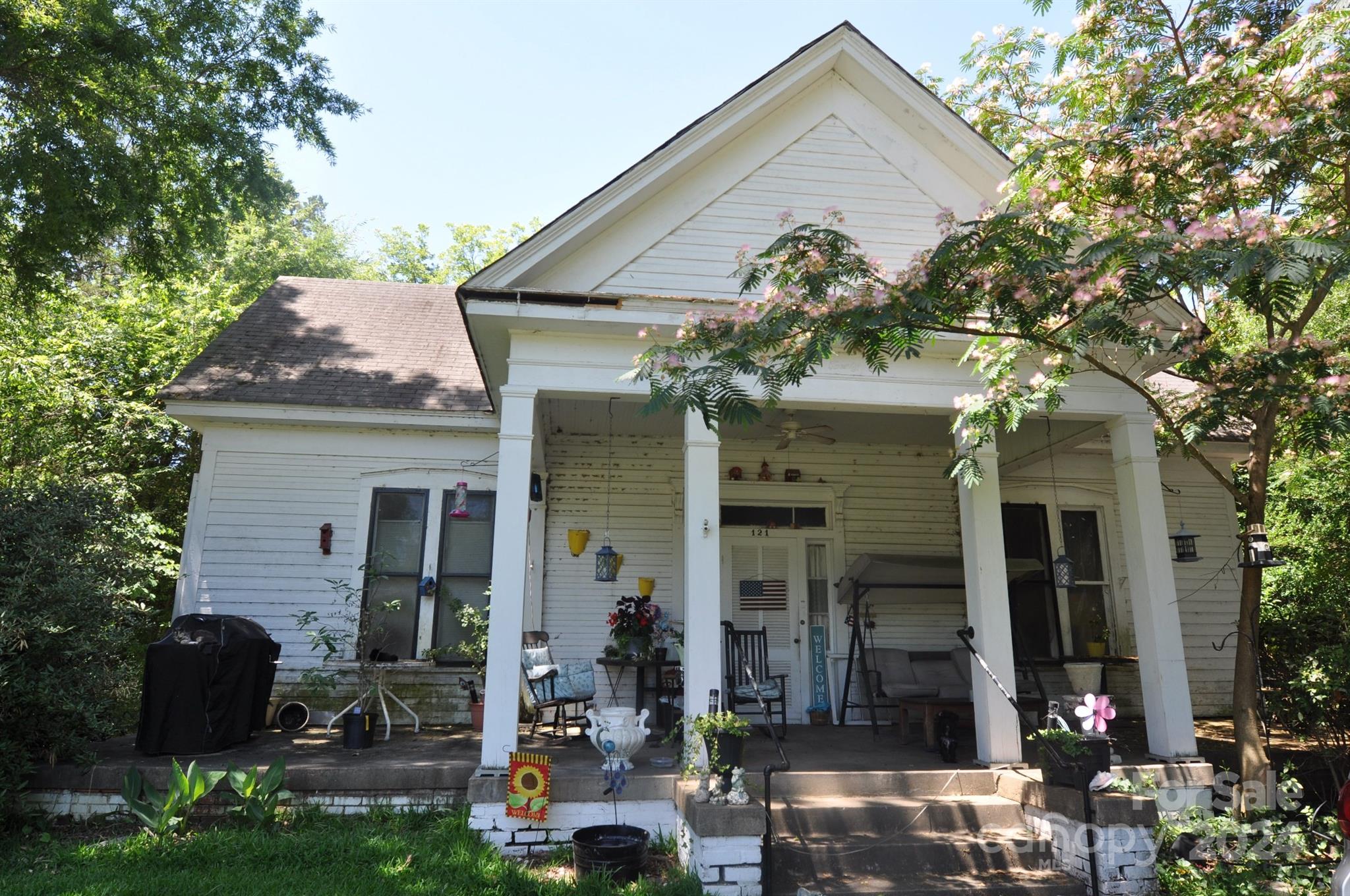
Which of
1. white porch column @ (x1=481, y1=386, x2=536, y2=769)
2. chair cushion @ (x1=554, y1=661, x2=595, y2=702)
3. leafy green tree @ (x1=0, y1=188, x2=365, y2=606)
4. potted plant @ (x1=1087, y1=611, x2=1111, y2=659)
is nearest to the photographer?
white porch column @ (x1=481, y1=386, x2=536, y2=769)

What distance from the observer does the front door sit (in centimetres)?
888

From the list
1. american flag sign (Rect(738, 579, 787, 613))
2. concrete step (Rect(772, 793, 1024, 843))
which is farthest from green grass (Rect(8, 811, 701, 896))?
american flag sign (Rect(738, 579, 787, 613))

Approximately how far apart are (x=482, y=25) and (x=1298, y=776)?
9.29 m

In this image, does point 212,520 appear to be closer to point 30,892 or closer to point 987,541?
point 30,892

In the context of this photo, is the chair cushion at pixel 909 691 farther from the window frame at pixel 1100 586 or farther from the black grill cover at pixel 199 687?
the black grill cover at pixel 199 687

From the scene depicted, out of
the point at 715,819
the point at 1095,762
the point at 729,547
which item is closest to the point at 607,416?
the point at 729,547

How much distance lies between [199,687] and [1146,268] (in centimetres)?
749

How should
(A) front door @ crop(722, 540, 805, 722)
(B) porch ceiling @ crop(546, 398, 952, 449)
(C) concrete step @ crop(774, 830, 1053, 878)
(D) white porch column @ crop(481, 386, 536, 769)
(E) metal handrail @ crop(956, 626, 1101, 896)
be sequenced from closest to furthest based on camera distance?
1. (E) metal handrail @ crop(956, 626, 1101, 896)
2. (C) concrete step @ crop(774, 830, 1053, 878)
3. (D) white porch column @ crop(481, 386, 536, 769)
4. (B) porch ceiling @ crop(546, 398, 952, 449)
5. (A) front door @ crop(722, 540, 805, 722)

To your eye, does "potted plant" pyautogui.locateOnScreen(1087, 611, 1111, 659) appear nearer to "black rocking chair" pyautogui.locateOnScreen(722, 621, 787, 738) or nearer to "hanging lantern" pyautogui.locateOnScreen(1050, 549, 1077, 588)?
"hanging lantern" pyautogui.locateOnScreen(1050, 549, 1077, 588)

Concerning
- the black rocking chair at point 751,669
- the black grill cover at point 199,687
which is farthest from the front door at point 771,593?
the black grill cover at point 199,687

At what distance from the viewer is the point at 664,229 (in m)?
6.67

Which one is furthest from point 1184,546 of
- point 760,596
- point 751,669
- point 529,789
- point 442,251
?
point 442,251

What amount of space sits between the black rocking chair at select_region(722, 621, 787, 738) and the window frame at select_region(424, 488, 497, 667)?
2713mm

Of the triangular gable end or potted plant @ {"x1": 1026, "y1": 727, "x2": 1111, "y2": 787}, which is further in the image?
the triangular gable end
